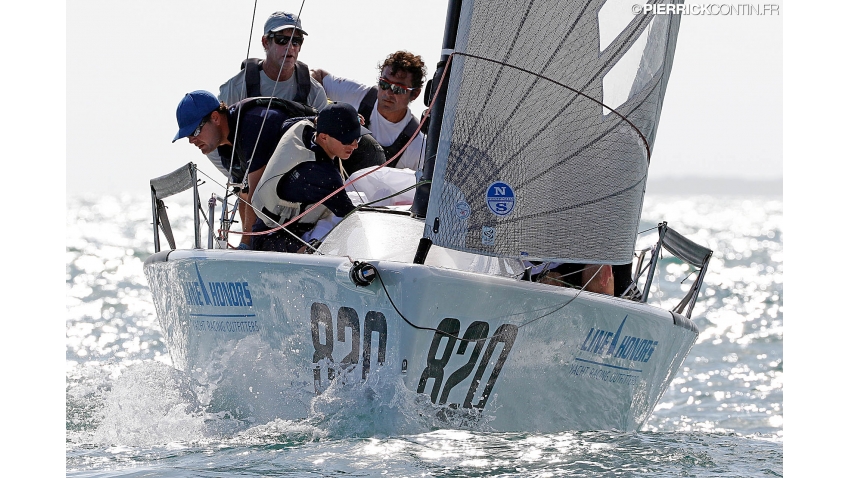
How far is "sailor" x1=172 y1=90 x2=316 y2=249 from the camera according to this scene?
502 cm

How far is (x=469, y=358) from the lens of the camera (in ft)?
12.4

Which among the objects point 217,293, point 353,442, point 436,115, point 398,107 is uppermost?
point 398,107

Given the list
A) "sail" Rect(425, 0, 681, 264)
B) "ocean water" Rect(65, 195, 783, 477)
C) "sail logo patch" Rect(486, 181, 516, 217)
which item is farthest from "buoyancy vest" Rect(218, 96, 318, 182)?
"sail logo patch" Rect(486, 181, 516, 217)

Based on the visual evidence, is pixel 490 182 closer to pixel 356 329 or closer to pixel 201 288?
pixel 356 329

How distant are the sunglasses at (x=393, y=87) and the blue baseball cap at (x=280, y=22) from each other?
557mm

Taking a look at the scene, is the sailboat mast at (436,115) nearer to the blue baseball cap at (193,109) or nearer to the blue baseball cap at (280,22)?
the blue baseball cap at (193,109)

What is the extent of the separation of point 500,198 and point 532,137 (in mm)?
283

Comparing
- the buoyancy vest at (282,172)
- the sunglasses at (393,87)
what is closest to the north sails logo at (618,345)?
the buoyancy vest at (282,172)

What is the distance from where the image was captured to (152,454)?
12.7 feet

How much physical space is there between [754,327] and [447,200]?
9.23 metres

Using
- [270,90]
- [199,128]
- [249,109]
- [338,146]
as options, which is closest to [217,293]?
[338,146]

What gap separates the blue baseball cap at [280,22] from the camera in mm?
5996

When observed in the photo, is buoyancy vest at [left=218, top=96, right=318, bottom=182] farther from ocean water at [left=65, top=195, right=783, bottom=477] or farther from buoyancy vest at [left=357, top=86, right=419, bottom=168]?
ocean water at [left=65, top=195, right=783, bottom=477]

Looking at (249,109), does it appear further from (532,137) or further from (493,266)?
(532,137)
